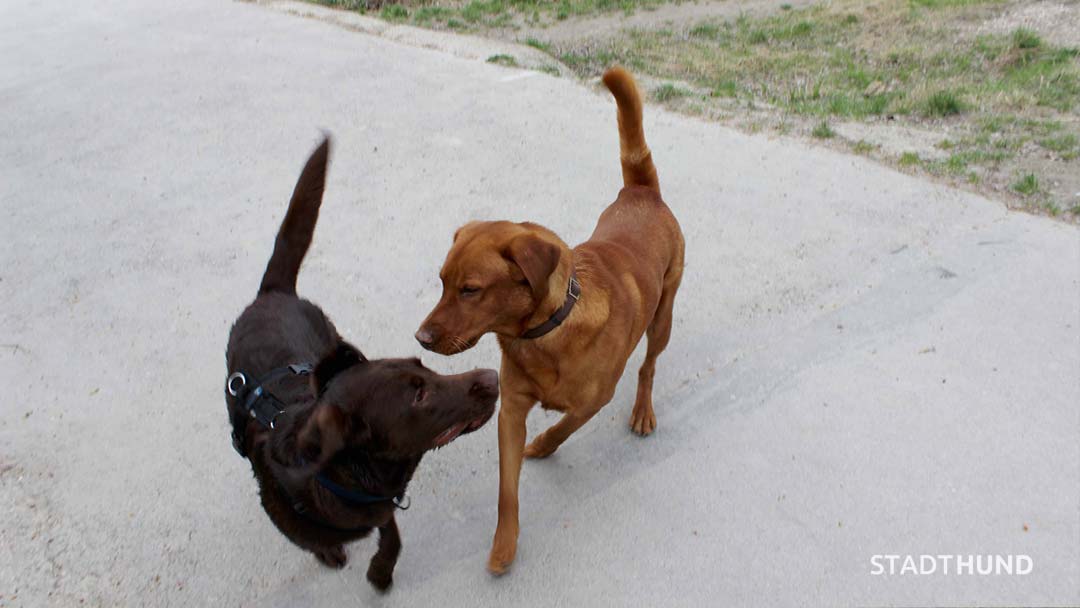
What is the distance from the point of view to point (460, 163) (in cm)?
501

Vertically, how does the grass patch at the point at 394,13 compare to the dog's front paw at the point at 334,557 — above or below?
above

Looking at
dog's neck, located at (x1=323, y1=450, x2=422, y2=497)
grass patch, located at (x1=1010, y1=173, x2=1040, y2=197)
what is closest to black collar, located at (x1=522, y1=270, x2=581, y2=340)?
dog's neck, located at (x1=323, y1=450, x2=422, y2=497)

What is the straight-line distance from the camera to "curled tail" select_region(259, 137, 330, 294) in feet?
9.02

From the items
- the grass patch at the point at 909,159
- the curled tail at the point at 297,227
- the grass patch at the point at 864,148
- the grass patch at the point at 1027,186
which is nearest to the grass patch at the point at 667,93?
the grass patch at the point at 864,148

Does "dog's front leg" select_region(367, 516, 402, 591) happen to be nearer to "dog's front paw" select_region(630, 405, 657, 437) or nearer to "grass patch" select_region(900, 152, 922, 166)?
"dog's front paw" select_region(630, 405, 657, 437)

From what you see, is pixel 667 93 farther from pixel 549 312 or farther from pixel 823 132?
pixel 549 312

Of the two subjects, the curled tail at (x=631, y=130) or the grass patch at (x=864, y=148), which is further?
the grass patch at (x=864, y=148)

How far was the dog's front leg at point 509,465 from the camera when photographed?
2.39 m

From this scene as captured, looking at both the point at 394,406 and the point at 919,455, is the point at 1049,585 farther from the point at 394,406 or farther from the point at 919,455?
the point at 394,406

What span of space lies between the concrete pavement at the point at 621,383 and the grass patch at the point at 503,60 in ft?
2.88

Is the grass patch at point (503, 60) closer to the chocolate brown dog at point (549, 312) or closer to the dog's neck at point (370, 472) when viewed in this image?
the chocolate brown dog at point (549, 312)

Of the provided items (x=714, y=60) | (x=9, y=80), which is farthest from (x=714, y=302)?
(x=9, y=80)

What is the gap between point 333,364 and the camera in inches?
85.4

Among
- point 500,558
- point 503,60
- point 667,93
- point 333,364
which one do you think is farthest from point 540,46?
point 500,558
